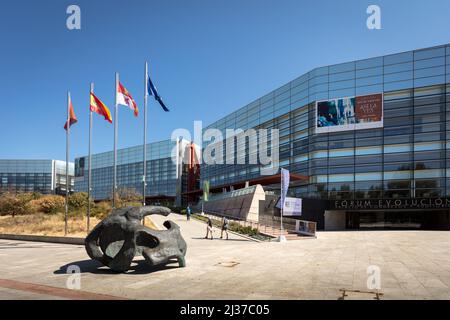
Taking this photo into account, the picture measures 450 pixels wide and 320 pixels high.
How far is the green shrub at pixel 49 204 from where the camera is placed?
4123cm

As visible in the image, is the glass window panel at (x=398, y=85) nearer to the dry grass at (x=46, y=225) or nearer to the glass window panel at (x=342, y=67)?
the glass window panel at (x=342, y=67)

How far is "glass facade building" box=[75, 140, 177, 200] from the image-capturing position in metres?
109

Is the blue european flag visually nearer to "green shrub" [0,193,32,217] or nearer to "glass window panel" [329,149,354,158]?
"green shrub" [0,193,32,217]

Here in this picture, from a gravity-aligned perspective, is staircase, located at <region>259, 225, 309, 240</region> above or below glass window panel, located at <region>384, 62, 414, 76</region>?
below

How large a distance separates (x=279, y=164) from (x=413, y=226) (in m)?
20.8

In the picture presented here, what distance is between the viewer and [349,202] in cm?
5006

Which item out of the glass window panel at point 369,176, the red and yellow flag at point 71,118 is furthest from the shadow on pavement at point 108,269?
the glass window panel at point 369,176

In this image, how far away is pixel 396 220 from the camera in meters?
51.8

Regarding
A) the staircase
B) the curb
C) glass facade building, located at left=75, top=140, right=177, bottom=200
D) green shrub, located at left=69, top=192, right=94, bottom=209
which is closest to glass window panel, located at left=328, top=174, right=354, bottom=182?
the staircase

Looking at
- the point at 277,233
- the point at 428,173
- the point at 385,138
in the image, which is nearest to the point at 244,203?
the point at 277,233

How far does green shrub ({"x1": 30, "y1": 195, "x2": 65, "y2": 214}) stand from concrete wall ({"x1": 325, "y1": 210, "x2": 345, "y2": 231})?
32451mm

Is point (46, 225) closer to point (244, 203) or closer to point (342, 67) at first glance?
point (244, 203)

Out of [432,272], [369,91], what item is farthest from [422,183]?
[432,272]

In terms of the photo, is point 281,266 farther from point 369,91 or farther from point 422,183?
point 369,91
